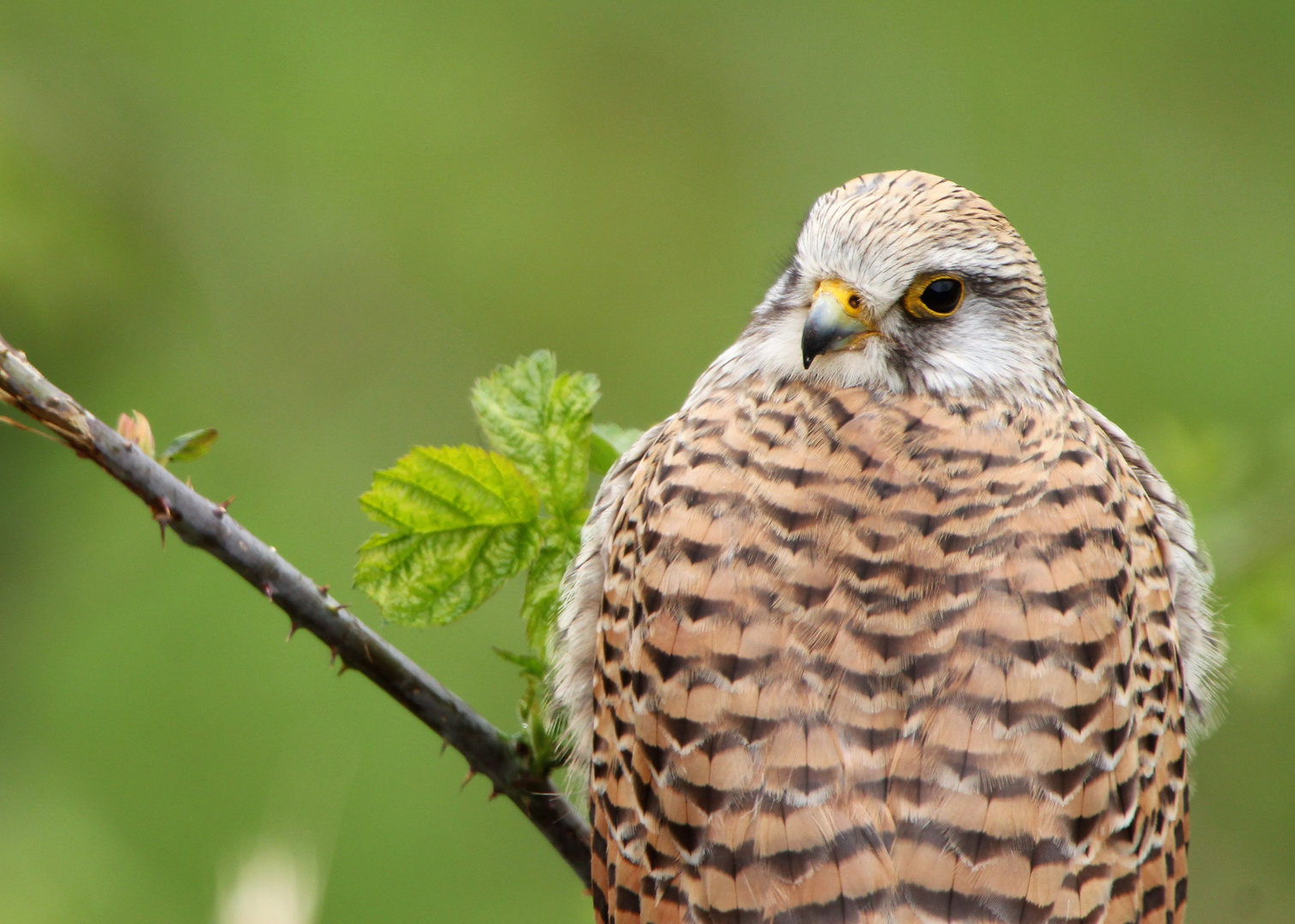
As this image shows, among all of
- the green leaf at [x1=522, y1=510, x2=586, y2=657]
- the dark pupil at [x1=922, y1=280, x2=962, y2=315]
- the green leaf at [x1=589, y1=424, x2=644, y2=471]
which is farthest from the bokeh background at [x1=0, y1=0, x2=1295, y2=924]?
the dark pupil at [x1=922, y1=280, x2=962, y2=315]

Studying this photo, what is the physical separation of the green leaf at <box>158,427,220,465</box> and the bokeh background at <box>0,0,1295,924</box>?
2.16 meters

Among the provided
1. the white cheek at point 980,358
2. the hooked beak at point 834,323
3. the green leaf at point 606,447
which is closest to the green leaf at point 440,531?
the green leaf at point 606,447

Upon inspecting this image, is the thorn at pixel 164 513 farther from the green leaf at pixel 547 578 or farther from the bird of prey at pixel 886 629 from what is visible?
the bird of prey at pixel 886 629

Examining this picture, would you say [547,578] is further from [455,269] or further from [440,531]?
[455,269]

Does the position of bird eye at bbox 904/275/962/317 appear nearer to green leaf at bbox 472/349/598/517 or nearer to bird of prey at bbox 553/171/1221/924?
bird of prey at bbox 553/171/1221/924

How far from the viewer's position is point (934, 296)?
8.33 ft

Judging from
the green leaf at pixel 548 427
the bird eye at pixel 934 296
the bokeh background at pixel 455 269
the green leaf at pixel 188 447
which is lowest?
the green leaf at pixel 188 447

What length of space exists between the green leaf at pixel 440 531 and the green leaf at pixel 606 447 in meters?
0.18

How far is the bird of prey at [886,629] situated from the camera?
A: 2.07 meters

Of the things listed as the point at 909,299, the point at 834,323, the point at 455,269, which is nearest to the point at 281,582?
the point at 834,323

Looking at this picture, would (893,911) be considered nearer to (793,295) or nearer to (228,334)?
(793,295)

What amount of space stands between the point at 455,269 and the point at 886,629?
18.2 ft

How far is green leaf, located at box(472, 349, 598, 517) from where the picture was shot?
7.34 feet

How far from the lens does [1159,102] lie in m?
8.26
